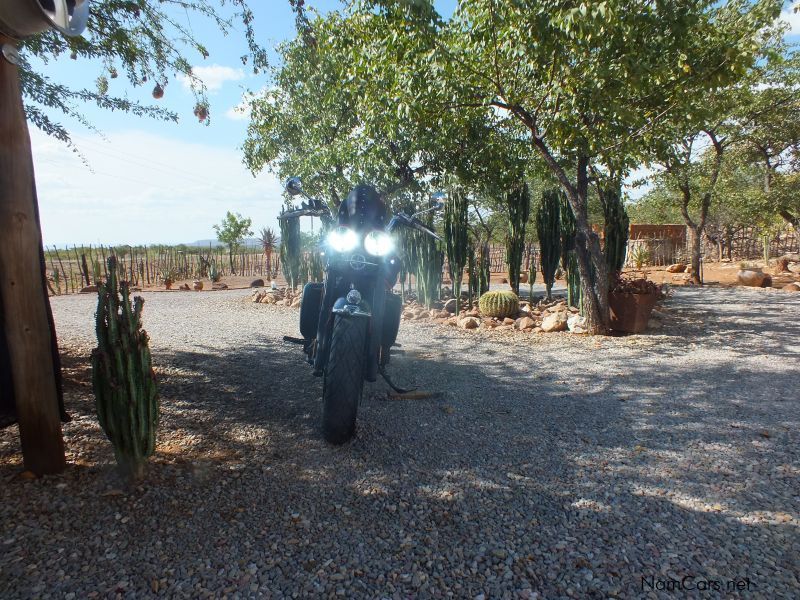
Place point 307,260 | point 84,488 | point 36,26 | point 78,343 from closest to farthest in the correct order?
point 36,26
point 84,488
point 78,343
point 307,260

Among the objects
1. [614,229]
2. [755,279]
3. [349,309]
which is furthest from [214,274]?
[755,279]

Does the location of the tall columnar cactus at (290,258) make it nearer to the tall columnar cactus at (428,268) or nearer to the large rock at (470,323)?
the tall columnar cactus at (428,268)

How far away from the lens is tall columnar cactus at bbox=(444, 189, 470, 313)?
26.4 feet

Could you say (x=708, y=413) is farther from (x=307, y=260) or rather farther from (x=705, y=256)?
(x=705, y=256)

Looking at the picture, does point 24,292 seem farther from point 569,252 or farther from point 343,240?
Answer: point 569,252

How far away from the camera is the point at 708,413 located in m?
3.44

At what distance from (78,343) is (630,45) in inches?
271

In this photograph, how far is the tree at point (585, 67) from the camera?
4586 mm

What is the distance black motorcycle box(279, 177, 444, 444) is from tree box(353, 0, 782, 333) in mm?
2316

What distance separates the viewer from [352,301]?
284 centimetres

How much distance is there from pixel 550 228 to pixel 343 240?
6.83m

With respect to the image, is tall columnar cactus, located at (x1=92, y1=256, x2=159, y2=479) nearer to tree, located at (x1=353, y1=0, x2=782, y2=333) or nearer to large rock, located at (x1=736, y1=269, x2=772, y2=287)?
tree, located at (x1=353, y1=0, x2=782, y2=333)

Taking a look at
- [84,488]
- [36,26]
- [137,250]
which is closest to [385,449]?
[84,488]

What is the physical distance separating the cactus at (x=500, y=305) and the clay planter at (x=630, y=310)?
1.61m
